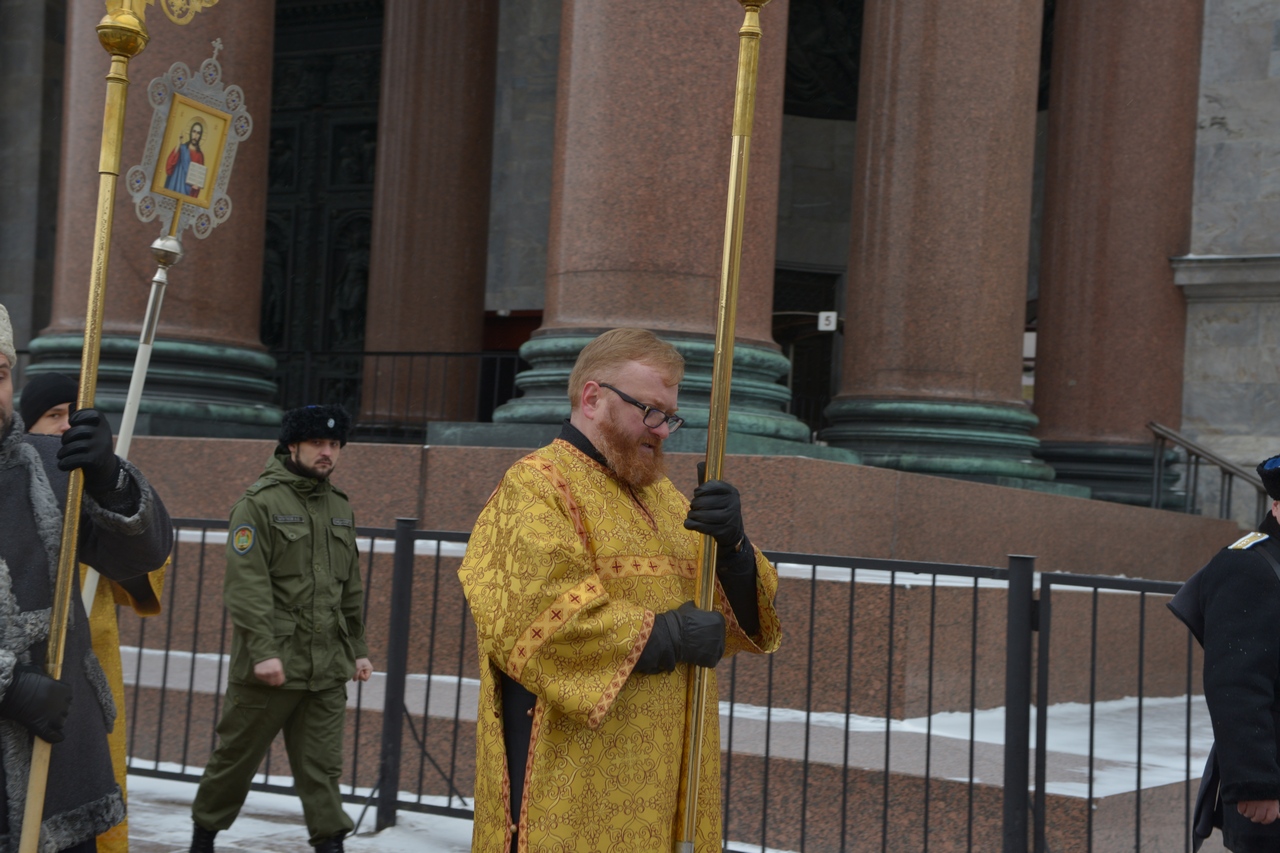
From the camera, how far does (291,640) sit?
596 centimetres

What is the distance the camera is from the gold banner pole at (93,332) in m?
3.35

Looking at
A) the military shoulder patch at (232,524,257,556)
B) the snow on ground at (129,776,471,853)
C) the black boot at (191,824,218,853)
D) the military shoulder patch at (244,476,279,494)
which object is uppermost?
the military shoulder patch at (244,476,279,494)

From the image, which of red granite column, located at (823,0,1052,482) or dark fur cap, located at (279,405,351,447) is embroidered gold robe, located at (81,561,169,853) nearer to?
dark fur cap, located at (279,405,351,447)

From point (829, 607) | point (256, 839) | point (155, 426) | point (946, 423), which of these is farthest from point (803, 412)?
point (256, 839)

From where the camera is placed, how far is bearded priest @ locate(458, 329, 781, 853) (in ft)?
11.4

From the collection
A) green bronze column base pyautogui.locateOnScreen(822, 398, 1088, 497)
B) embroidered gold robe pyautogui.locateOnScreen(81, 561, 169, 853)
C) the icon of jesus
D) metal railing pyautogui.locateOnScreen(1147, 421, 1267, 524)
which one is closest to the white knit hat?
embroidered gold robe pyautogui.locateOnScreen(81, 561, 169, 853)

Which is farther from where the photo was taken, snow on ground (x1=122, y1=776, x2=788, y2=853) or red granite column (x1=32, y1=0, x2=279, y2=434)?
red granite column (x1=32, y1=0, x2=279, y2=434)

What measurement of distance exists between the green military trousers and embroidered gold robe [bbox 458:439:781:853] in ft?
7.48

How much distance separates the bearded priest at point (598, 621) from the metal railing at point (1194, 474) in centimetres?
985

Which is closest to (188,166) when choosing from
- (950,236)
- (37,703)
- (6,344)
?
(6,344)

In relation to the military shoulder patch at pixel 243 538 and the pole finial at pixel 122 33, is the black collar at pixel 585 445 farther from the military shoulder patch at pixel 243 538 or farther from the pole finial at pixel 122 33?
the military shoulder patch at pixel 243 538

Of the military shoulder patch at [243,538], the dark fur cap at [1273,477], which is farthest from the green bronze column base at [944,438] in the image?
the dark fur cap at [1273,477]

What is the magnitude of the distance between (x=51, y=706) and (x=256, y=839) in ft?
11.0

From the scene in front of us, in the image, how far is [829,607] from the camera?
708 centimetres
